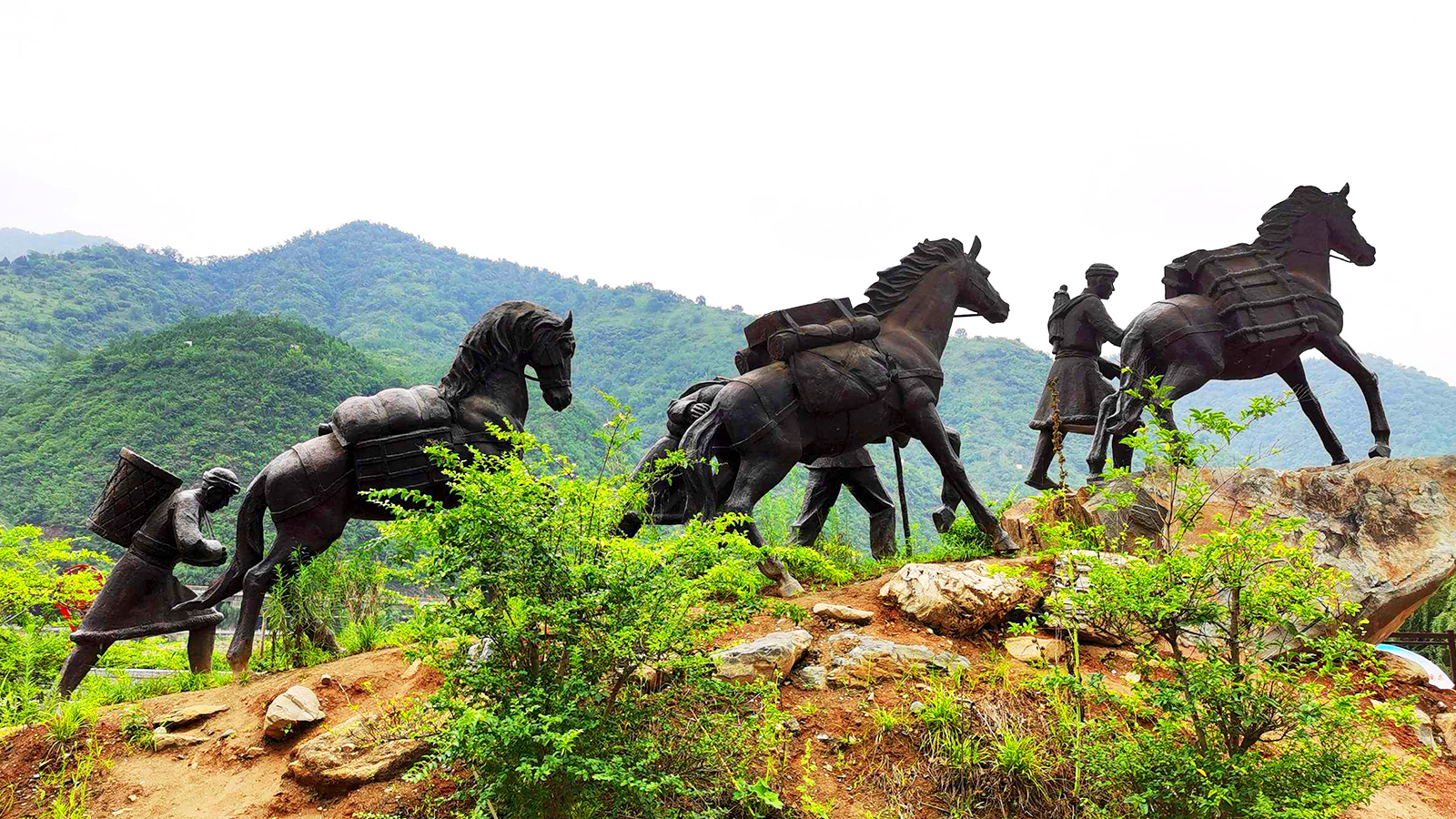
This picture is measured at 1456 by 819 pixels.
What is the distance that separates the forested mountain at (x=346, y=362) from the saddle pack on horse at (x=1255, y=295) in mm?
1493

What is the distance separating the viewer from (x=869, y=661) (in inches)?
199

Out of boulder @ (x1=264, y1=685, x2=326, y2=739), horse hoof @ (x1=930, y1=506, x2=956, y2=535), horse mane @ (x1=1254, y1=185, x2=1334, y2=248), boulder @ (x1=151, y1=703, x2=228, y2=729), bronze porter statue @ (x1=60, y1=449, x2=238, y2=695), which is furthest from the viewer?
horse mane @ (x1=1254, y1=185, x2=1334, y2=248)

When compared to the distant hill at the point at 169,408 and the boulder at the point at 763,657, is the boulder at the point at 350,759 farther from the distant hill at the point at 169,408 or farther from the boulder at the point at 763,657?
the distant hill at the point at 169,408

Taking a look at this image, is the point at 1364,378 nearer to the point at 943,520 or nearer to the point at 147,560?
the point at 943,520

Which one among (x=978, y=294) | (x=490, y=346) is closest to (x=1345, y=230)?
(x=978, y=294)

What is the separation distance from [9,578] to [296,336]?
2742 centimetres

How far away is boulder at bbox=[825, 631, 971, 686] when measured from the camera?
4977mm

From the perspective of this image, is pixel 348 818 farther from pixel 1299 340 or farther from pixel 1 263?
pixel 1 263

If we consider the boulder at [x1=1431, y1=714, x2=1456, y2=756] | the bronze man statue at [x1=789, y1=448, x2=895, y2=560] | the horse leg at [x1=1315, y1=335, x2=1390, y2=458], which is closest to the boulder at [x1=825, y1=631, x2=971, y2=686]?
the bronze man statue at [x1=789, y1=448, x2=895, y2=560]

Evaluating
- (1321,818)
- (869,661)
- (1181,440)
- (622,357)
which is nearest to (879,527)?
(869,661)

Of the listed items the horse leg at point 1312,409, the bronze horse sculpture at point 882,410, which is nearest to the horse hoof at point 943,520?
the bronze horse sculpture at point 882,410

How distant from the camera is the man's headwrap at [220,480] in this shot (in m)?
6.87

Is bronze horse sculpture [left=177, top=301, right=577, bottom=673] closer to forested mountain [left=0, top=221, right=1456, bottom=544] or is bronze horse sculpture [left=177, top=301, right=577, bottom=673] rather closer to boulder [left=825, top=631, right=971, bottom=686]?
boulder [left=825, top=631, right=971, bottom=686]

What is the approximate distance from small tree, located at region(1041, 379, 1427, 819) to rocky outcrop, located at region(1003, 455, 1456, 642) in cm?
274
